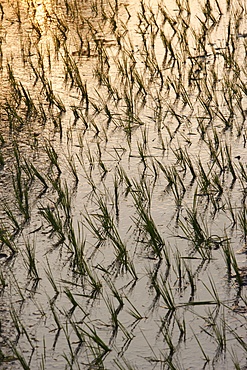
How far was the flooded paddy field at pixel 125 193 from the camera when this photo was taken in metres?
2.94

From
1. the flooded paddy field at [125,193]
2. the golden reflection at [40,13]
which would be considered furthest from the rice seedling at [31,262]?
the golden reflection at [40,13]

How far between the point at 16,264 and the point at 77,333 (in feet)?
2.53

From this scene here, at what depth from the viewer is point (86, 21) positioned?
7441mm

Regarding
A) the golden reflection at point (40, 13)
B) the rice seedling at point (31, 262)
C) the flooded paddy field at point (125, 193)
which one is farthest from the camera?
the golden reflection at point (40, 13)

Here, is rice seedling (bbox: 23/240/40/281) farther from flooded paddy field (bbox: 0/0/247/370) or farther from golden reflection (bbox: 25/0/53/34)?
golden reflection (bbox: 25/0/53/34)

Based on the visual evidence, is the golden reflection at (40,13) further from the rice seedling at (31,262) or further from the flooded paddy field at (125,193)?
the rice seedling at (31,262)

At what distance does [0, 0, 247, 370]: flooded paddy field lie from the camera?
294 cm

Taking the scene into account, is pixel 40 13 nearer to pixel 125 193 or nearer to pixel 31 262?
pixel 125 193

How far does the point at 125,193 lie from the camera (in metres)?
4.18

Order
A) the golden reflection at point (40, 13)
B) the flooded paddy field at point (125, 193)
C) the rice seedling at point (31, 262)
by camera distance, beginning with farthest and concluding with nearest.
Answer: the golden reflection at point (40, 13) → the rice seedling at point (31, 262) → the flooded paddy field at point (125, 193)

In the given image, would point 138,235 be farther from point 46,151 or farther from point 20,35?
point 20,35

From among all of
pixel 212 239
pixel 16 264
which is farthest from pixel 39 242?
pixel 212 239

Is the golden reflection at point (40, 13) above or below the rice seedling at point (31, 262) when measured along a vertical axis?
above

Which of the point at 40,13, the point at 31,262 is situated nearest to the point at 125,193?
the point at 31,262
